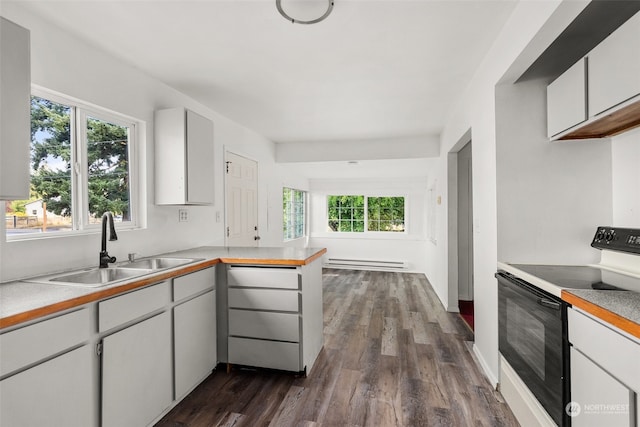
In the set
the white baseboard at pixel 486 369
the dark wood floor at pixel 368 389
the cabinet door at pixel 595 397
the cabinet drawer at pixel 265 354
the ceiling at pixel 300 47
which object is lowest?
the dark wood floor at pixel 368 389

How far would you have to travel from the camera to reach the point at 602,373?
116 centimetres

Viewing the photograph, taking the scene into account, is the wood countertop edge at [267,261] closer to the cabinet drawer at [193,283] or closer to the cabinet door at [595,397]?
the cabinet drawer at [193,283]

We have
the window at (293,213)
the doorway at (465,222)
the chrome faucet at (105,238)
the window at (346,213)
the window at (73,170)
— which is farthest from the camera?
the window at (346,213)

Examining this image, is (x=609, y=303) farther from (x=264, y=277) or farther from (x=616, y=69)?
(x=264, y=277)

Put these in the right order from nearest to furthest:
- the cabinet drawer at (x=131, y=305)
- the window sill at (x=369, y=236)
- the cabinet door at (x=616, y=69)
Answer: the cabinet door at (x=616, y=69)
the cabinet drawer at (x=131, y=305)
the window sill at (x=369, y=236)

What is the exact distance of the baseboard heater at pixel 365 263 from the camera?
21.8ft

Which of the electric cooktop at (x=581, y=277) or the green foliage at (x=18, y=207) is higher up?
the green foliage at (x=18, y=207)

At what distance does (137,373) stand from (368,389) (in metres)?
1.47

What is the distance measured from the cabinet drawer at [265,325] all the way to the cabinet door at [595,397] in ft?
5.26

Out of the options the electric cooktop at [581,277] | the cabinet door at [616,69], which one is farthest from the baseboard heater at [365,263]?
the cabinet door at [616,69]

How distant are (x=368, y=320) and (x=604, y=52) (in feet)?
10.0

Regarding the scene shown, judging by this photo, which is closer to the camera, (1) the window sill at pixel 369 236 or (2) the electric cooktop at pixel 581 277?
(2) the electric cooktop at pixel 581 277

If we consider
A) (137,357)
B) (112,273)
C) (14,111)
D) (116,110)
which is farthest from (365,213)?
(14,111)

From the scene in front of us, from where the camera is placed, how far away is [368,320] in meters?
3.65
